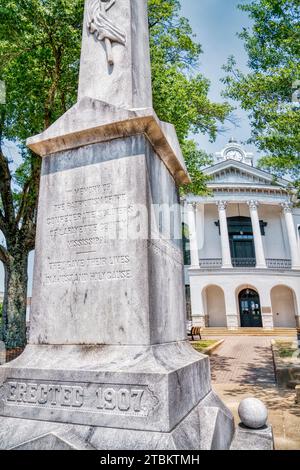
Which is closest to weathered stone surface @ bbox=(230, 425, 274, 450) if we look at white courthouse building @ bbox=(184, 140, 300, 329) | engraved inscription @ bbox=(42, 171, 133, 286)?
engraved inscription @ bbox=(42, 171, 133, 286)

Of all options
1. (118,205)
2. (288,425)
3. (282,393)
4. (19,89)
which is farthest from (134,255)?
(19,89)

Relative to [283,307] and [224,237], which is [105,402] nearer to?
[224,237]

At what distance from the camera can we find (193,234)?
34875 mm

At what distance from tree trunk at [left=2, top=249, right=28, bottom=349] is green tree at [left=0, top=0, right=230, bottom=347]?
1.3 inches

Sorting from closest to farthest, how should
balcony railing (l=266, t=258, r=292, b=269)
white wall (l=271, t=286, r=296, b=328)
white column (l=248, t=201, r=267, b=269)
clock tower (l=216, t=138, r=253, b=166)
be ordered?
white column (l=248, t=201, r=267, b=269) → white wall (l=271, t=286, r=296, b=328) → balcony railing (l=266, t=258, r=292, b=269) → clock tower (l=216, t=138, r=253, b=166)

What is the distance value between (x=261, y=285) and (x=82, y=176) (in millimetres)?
30976

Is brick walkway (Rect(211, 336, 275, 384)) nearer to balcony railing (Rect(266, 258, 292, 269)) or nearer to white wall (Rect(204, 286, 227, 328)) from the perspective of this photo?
white wall (Rect(204, 286, 227, 328))

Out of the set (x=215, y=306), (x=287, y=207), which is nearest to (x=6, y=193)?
(x=215, y=306)

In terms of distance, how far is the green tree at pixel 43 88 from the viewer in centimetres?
948

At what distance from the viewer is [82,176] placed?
356 centimetres

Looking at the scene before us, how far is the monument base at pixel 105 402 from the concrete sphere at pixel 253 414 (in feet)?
1.35

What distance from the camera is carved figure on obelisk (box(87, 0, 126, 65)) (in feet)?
13.4

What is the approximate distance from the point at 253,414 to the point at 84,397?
1832 millimetres
